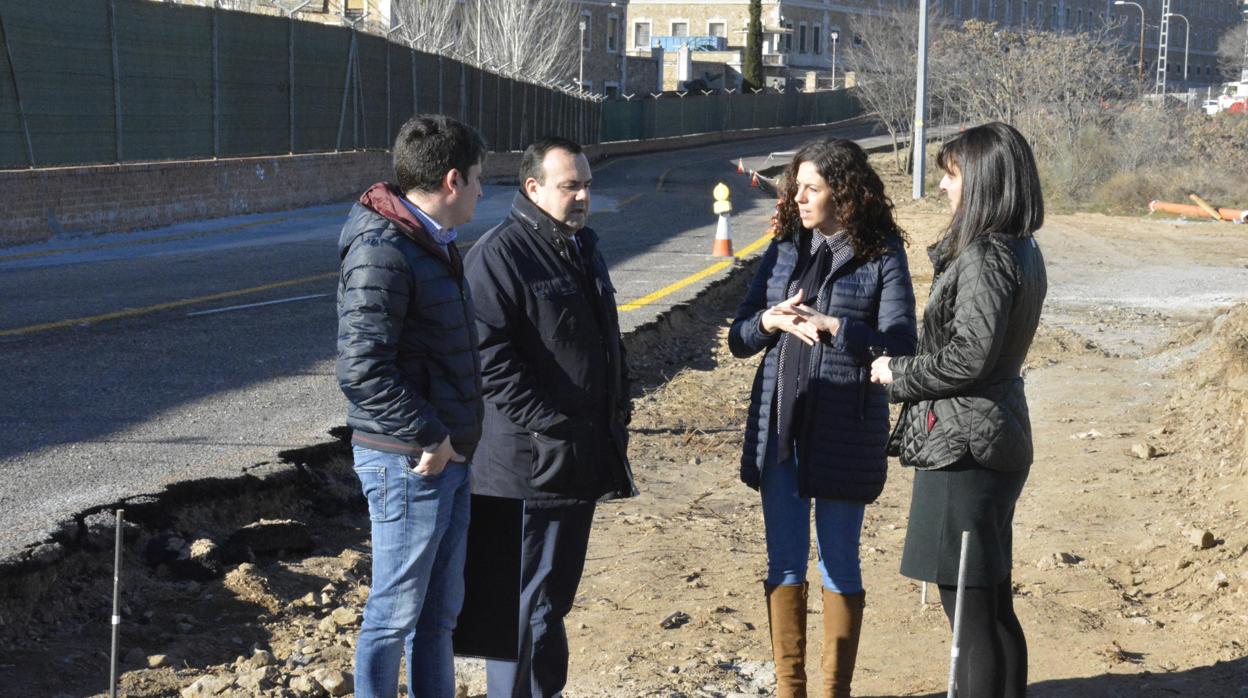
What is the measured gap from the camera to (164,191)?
19688 mm

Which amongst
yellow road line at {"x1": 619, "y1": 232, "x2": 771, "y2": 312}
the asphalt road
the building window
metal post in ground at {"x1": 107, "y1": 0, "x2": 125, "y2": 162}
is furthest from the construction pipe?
the building window

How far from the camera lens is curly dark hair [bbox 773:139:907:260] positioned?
457 centimetres

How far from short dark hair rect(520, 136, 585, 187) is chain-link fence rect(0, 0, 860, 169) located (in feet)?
47.2

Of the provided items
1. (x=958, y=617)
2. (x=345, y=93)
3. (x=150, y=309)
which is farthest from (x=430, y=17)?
(x=958, y=617)

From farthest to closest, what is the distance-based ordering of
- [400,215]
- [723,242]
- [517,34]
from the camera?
[517,34] → [723,242] → [400,215]

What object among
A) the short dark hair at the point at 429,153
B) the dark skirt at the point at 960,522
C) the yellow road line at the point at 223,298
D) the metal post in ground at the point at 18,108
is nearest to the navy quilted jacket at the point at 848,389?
the dark skirt at the point at 960,522

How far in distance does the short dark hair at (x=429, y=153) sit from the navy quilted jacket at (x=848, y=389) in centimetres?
128

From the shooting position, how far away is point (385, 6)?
5231 cm

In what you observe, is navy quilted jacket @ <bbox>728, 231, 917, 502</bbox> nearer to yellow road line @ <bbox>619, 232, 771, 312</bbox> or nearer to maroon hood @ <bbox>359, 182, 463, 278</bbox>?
maroon hood @ <bbox>359, 182, 463, 278</bbox>

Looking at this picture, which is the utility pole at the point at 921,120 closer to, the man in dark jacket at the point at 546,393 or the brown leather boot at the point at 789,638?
the brown leather boot at the point at 789,638

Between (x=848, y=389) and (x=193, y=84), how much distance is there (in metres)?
18.9

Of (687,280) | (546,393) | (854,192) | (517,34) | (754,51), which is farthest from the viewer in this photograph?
(754,51)

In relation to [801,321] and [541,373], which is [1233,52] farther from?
[541,373]

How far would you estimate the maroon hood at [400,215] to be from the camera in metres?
3.72
